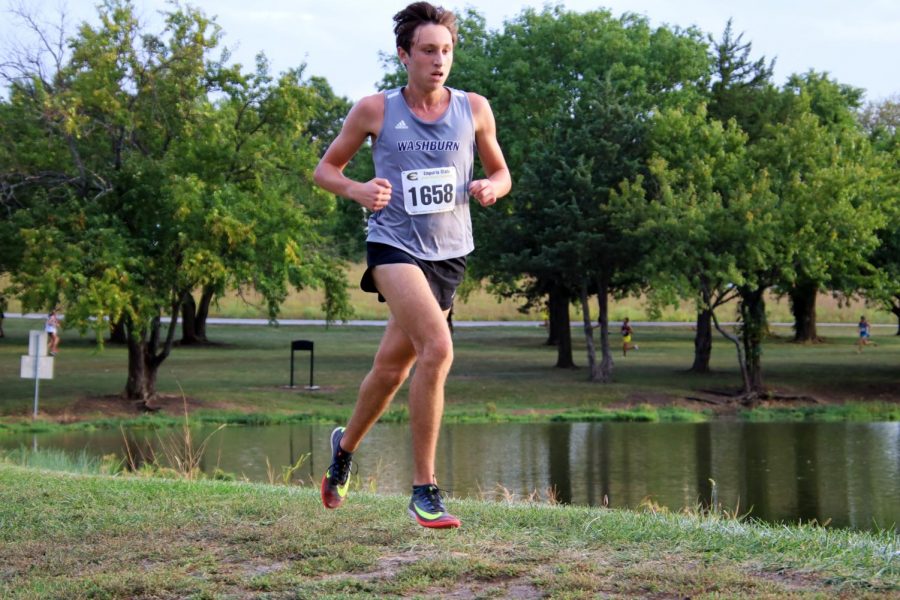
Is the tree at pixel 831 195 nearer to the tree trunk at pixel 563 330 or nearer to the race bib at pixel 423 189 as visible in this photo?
the tree trunk at pixel 563 330

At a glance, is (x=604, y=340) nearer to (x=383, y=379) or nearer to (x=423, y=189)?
(x=383, y=379)

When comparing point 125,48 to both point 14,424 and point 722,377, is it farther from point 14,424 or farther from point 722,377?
point 722,377

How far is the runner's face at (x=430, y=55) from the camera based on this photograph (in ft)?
19.0

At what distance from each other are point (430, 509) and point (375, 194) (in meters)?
1.51

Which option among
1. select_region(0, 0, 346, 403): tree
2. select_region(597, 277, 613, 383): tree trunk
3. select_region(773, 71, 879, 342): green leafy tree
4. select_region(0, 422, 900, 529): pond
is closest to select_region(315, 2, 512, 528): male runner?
select_region(0, 422, 900, 529): pond

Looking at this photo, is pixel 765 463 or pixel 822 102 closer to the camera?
pixel 765 463

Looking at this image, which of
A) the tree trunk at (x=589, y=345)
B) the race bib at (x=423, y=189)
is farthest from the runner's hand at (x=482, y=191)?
the tree trunk at (x=589, y=345)

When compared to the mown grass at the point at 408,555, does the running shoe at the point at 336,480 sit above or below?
above

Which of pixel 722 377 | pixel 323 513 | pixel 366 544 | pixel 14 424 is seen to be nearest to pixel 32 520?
pixel 323 513

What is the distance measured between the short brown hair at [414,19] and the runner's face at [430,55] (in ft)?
0.10

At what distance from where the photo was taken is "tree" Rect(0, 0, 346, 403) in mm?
27859

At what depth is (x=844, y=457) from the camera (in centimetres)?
2420

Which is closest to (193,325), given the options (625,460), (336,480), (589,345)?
(589,345)

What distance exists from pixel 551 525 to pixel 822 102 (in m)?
39.9
